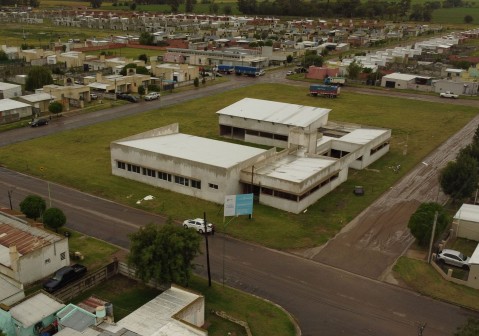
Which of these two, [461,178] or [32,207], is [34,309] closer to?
[32,207]

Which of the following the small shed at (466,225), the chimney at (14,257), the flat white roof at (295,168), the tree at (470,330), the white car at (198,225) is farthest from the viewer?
the flat white roof at (295,168)

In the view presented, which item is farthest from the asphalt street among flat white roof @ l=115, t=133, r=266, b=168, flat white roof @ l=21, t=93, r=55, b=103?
flat white roof @ l=21, t=93, r=55, b=103

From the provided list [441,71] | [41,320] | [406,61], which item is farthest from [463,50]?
[41,320]

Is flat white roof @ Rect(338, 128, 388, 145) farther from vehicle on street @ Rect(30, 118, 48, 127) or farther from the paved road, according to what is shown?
vehicle on street @ Rect(30, 118, 48, 127)

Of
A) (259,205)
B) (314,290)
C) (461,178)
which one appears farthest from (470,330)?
(461,178)

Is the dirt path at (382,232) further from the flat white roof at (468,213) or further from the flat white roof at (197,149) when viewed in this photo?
the flat white roof at (197,149)

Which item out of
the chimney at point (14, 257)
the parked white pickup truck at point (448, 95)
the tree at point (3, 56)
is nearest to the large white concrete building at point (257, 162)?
the chimney at point (14, 257)

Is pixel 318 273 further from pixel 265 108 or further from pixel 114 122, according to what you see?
pixel 114 122
